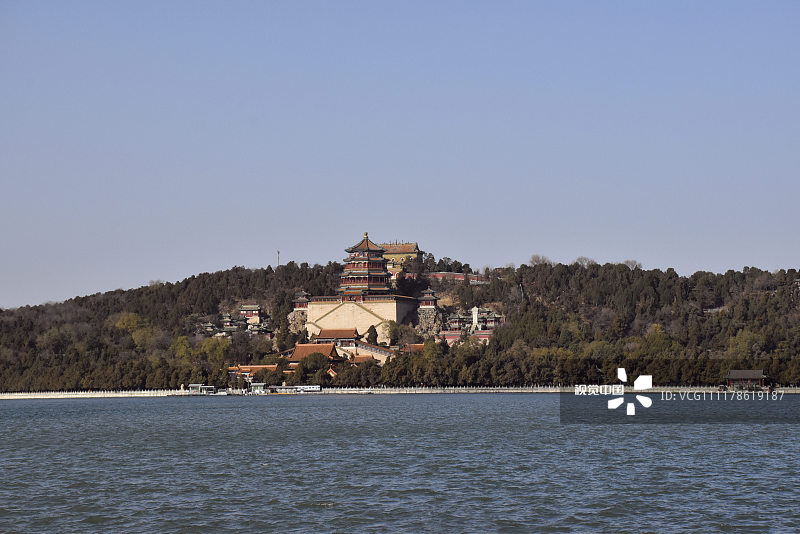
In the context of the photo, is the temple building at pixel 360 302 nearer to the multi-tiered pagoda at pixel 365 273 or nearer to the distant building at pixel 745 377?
the multi-tiered pagoda at pixel 365 273

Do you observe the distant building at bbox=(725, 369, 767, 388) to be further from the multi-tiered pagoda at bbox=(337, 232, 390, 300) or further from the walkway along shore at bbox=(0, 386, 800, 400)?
the multi-tiered pagoda at bbox=(337, 232, 390, 300)

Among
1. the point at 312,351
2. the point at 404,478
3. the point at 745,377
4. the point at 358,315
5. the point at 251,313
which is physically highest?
the point at 251,313

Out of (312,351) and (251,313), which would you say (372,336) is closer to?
(312,351)

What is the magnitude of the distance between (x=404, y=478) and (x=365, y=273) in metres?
116

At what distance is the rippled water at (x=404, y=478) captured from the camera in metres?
31.7

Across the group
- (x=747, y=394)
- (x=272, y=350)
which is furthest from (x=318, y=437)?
(x=272, y=350)

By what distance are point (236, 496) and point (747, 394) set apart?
8055 cm

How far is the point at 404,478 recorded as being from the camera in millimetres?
40000

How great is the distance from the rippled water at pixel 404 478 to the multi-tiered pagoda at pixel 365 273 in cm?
8566

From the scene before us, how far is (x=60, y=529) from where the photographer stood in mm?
30875

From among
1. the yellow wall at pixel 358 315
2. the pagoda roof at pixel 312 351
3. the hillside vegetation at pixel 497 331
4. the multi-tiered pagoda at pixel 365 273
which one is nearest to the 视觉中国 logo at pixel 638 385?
the hillside vegetation at pixel 497 331

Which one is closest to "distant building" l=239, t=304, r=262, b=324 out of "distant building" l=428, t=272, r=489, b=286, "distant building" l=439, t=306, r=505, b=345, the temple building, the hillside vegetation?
the hillside vegetation

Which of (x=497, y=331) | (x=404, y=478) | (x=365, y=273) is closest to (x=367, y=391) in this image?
(x=497, y=331)

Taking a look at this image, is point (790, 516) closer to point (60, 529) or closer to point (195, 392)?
point (60, 529)
